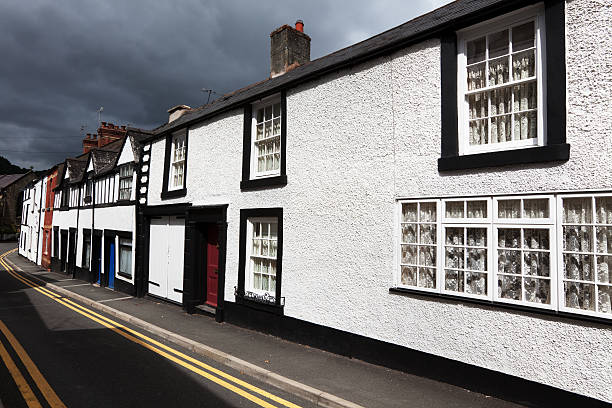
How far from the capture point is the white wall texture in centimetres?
434

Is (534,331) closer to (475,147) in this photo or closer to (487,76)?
(475,147)

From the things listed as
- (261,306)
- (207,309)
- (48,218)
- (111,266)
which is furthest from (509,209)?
(48,218)

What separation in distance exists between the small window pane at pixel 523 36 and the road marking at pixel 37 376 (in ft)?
25.5

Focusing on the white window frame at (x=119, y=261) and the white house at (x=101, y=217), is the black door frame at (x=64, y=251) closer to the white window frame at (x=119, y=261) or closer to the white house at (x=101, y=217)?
the white house at (x=101, y=217)

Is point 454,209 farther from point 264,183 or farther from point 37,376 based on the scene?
point 37,376

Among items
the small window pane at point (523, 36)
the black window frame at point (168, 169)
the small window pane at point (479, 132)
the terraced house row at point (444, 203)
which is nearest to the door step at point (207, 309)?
the terraced house row at point (444, 203)

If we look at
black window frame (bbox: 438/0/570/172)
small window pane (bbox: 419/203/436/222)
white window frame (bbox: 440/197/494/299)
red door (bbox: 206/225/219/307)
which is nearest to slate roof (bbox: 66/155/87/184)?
red door (bbox: 206/225/219/307)

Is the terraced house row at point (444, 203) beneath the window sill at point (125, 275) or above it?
above

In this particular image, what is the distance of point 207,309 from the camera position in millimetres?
10289

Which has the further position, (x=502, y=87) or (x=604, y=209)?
(x=502, y=87)

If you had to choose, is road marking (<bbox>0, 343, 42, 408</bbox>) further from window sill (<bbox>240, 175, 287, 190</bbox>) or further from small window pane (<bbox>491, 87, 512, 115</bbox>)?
small window pane (<bbox>491, 87, 512, 115</bbox>)

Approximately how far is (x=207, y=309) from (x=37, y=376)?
15.4 feet

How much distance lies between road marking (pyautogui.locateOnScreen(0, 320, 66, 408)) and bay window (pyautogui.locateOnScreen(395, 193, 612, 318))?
16.9ft

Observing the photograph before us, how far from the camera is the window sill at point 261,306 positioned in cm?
796
